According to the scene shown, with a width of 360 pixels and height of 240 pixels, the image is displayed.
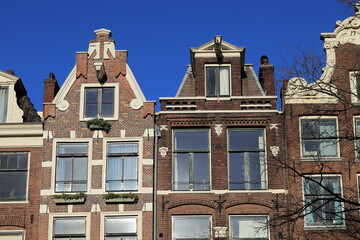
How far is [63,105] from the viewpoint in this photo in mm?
27281

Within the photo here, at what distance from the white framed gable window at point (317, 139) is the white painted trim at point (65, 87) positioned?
9.42 metres

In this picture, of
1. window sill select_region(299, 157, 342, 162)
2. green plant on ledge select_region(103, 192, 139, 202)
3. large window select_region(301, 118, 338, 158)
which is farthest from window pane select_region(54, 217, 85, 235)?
large window select_region(301, 118, 338, 158)

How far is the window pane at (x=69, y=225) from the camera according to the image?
2567 centimetres

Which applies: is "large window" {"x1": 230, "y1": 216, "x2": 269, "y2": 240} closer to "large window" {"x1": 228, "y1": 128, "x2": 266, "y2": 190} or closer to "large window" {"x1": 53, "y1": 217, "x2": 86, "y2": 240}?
"large window" {"x1": 228, "y1": 128, "x2": 266, "y2": 190}

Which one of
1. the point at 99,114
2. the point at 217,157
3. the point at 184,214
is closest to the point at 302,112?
the point at 217,157

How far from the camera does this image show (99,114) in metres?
27.1

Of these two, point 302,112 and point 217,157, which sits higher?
point 302,112

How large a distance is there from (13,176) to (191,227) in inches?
291

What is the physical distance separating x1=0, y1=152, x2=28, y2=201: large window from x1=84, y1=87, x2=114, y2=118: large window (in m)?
3.14

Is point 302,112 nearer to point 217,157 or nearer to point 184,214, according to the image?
point 217,157

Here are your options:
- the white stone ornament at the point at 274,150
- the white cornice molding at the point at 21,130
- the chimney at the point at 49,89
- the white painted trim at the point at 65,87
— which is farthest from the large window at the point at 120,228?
the chimney at the point at 49,89

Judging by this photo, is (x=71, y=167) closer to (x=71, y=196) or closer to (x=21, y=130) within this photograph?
(x=71, y=196)

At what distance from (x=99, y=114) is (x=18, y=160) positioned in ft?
12.2

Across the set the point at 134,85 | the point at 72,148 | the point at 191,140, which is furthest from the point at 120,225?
the point at 134,85
